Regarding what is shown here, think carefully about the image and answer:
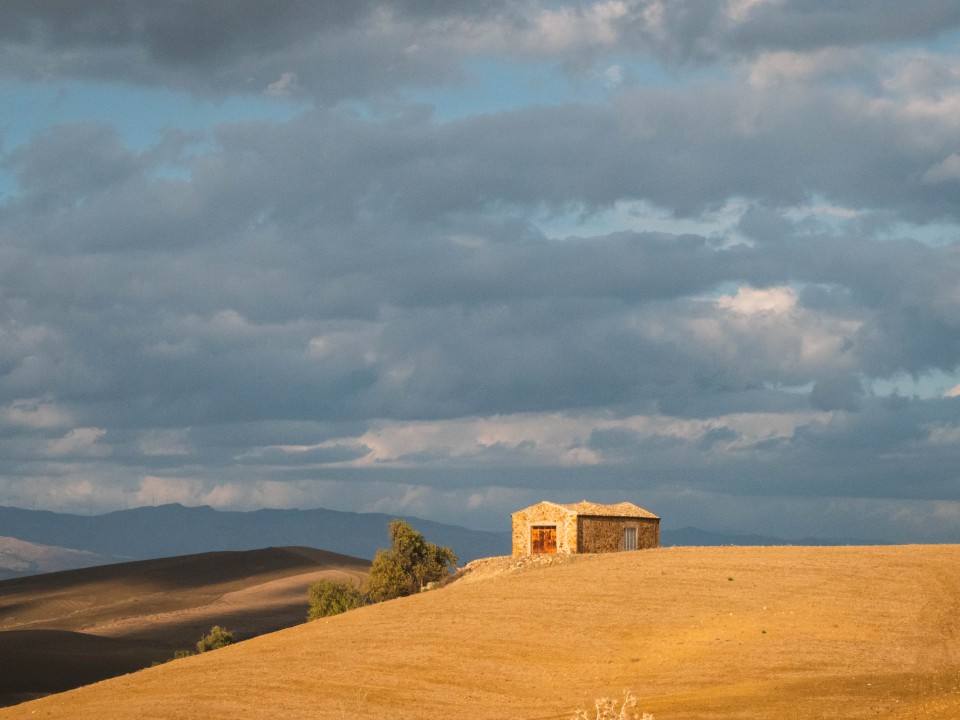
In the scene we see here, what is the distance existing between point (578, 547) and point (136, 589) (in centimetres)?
9152

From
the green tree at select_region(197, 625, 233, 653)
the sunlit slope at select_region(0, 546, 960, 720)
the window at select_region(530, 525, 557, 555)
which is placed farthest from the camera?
the green tree at select_region(197, 625, 233, 653)

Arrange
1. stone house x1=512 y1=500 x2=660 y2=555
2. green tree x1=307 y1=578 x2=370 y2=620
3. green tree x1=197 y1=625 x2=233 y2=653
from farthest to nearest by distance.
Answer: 1. green tree x1=197 y1=625 x2=233 y2=653
2. green tree x1=307 y1=578 x2=370 y2=620
3. stone house x1=512 y1=500 x2=660 y2=555

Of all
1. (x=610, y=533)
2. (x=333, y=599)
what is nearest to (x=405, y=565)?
(x=333, y=599)

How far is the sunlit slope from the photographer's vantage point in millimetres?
35844

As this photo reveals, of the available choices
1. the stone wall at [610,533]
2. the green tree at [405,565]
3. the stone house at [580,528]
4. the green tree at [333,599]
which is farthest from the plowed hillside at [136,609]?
the stone wall at [610,533]

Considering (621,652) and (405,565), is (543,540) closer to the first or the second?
(405,565)

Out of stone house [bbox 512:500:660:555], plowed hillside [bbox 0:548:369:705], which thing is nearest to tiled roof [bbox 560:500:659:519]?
stone house [bbox 512:500:660:555]

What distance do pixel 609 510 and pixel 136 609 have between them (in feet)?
239

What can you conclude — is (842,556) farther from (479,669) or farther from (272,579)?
(272,579)

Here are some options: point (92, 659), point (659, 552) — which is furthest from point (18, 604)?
point (659, 552)

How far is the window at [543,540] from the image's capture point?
63625mm

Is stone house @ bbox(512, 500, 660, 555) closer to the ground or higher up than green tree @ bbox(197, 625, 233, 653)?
higher up

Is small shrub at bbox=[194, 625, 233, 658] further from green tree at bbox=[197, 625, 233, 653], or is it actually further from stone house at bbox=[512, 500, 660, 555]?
stone house at bbox=[512, 500, 660, 555]

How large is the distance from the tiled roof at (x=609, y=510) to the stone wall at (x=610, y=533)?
22 cm
